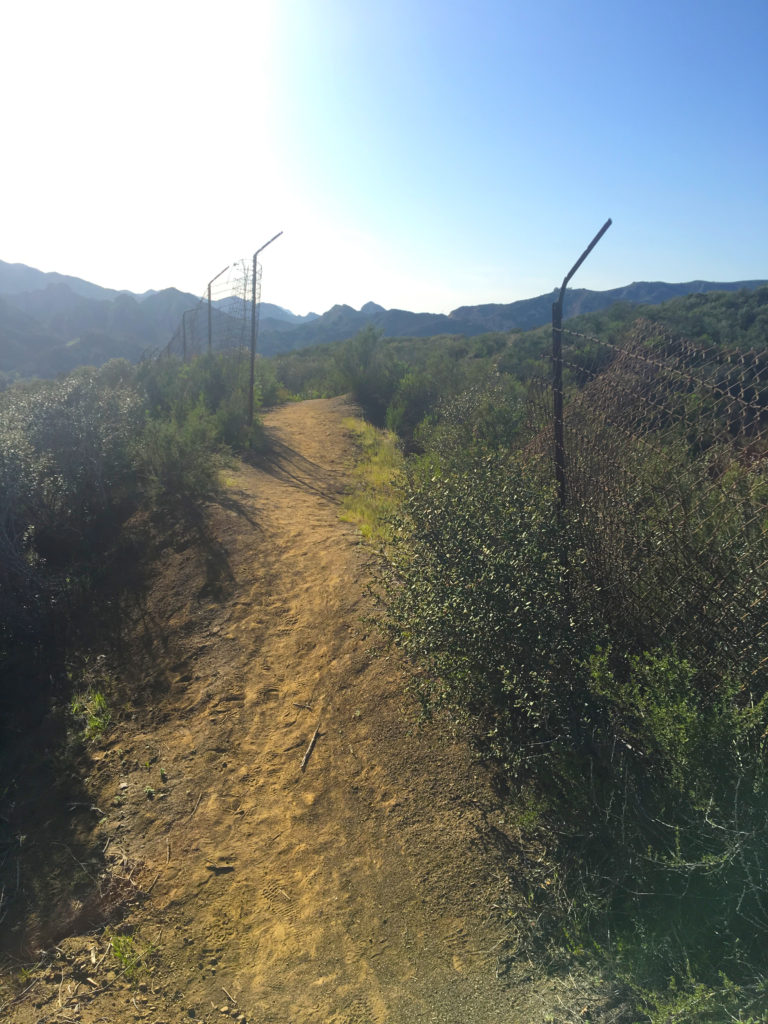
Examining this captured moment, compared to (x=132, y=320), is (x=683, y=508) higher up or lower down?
lower down

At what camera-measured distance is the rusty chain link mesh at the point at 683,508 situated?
2.60 metres

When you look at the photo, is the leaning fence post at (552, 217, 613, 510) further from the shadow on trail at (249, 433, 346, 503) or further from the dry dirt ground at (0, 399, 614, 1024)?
the shadow on trail at (249, 433, 346, 503)

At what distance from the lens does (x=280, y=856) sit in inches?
120

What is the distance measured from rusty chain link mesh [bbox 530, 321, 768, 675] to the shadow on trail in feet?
17.6

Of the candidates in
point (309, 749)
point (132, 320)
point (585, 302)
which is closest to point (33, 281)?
point (132, 320)

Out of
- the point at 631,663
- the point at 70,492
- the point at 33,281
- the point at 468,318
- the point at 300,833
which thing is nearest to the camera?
the point at 631,663

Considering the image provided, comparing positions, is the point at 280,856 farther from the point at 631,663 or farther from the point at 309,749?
the point at 631,663

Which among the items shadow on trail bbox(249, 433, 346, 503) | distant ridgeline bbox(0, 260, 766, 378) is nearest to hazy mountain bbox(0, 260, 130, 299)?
distant ridgeline bbox(0, 260, 766, 378)

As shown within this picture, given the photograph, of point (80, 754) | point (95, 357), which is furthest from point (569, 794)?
point (95, 357)

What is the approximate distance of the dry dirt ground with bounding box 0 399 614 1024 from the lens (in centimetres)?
238

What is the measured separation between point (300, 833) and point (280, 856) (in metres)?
0.16

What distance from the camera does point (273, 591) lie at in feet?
18.7

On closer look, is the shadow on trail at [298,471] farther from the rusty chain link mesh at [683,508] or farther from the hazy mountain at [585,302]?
the hazy mountain at [585,302]

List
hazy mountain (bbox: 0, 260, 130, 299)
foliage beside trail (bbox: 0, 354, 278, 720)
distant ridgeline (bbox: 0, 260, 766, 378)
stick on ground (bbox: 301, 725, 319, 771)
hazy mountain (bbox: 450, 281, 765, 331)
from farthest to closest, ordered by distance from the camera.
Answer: hazy mountain (bbox: 0, 260, 130, 299), hazy mountain (bbox: 450, 281, 765, 331), distant ridgeline (bbox: 0, 260, 766, 378), foliage beside trail (bbox: 0, 354, 278, 720), stick on ground (bbox: 301, 725, 319, 771)
